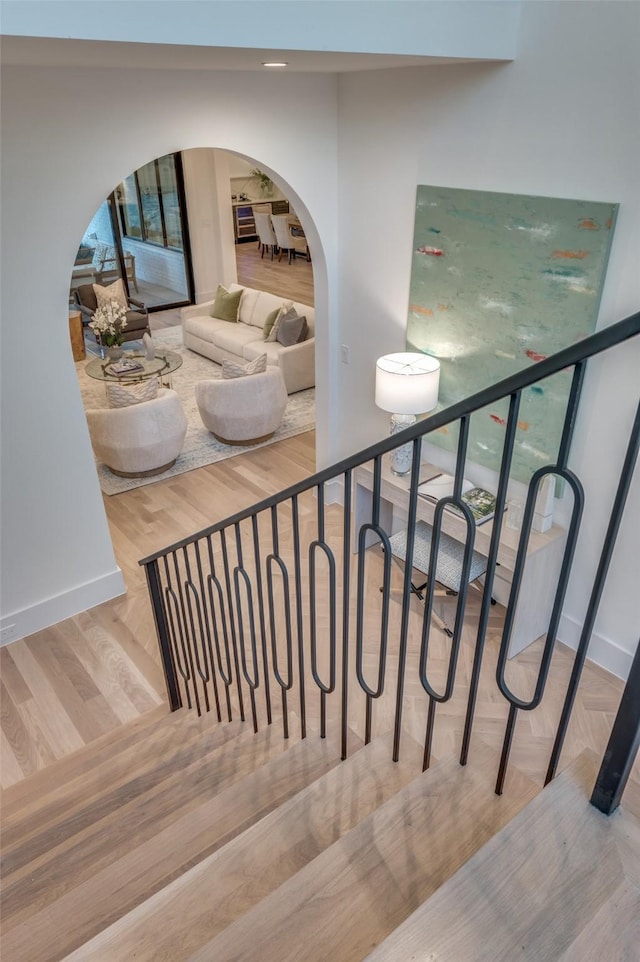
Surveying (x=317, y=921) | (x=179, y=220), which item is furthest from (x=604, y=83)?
(x=179, y=220)

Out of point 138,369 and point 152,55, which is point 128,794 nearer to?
point 152,55

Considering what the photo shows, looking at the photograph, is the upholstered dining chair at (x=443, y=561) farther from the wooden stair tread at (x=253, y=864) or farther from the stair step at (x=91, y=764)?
the wooden stair tread at (x=253, y=864)

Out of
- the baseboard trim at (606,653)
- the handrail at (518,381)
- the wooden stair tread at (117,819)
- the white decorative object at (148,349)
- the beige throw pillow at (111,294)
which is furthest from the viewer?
the beige throw pillow at (111,294)

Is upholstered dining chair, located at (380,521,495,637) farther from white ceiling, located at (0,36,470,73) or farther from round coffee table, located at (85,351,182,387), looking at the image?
round coffee table, located at (85,351,182,387)

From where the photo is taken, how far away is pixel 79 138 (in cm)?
313

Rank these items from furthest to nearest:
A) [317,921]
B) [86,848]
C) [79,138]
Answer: [79,138] < [86,848] < [317,921]

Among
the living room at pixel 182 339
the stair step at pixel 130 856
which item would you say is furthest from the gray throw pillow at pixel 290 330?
the stair step at pixel 130 856

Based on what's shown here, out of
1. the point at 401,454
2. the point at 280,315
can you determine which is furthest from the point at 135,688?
the point at 280,315

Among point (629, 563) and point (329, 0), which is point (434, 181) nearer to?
point (329, 0)

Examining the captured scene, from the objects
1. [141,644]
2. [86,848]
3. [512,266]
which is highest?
[512,266]

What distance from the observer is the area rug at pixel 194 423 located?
570cm

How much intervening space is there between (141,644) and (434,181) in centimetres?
303

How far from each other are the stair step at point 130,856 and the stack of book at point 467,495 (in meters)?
1.65

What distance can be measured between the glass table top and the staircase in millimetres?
4525
